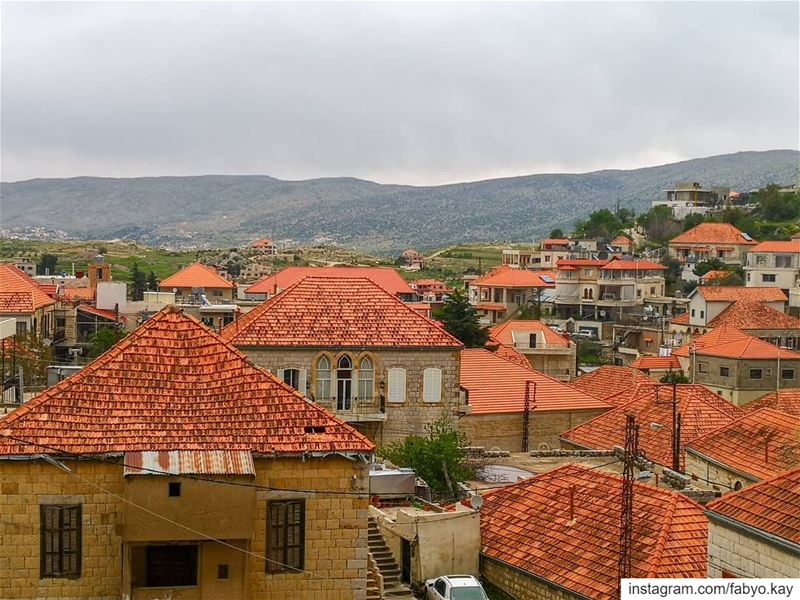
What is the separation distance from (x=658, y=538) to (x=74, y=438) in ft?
36.2

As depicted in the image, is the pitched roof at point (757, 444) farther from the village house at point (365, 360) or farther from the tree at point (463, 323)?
the tree at point (463, 323)

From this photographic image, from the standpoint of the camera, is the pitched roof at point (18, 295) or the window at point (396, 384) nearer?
the window at point (396, 384)

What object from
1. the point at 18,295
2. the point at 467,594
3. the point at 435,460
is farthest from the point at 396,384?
the point at 18,295

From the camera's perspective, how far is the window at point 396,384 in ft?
98.7

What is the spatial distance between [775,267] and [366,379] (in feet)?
238

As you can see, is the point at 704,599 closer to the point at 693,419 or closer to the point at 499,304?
the point at 693,419

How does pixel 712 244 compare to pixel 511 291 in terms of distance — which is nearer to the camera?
pixel 511 291

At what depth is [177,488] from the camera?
15789 millimetres

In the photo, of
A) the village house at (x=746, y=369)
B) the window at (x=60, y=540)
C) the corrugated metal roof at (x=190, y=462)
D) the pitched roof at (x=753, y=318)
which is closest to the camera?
the corrugated metal roof at (x=190, y=462)

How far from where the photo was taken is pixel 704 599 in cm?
1639

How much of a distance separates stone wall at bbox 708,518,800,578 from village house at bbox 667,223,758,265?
94.0 m

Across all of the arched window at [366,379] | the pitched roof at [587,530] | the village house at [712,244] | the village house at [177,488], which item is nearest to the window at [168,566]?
the village house at [177,488]

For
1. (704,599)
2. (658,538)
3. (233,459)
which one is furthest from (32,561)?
(658,538)

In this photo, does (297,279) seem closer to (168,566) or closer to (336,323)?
(336,323)
